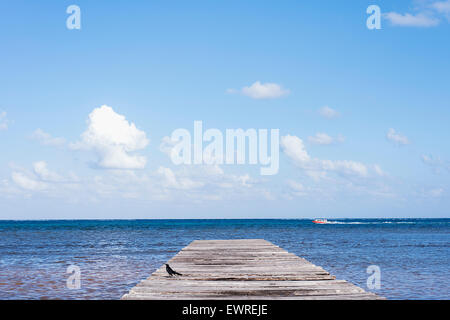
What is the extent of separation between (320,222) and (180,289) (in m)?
153

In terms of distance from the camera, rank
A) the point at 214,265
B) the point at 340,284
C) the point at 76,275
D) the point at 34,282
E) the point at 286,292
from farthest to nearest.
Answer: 1. the point at 76,275
2. the point at 34,282
3. the point at 214,265
4. the point at 340,284
5. the point at 286,292

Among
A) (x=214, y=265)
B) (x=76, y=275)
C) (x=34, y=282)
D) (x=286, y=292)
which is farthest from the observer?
(x=76, y=275)

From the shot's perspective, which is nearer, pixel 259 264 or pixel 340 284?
pixel 340 284

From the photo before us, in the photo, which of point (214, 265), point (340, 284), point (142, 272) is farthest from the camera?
point (142, 272)
